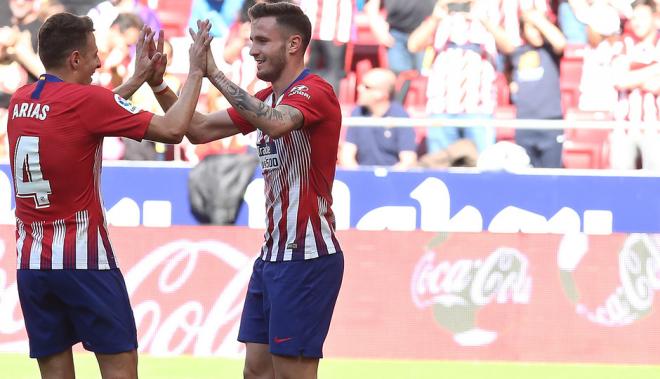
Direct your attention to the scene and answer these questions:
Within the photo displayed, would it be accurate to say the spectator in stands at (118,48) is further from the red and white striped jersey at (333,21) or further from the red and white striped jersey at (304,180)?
the red and white striped jersey at (304,180)

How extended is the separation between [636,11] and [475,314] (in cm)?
245

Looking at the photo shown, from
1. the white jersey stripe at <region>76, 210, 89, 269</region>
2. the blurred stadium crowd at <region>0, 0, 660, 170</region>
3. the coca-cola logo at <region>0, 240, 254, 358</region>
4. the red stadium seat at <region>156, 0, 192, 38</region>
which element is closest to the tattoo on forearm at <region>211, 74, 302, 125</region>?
the white jersey stripe at <region>76, 210, 89, 269</region>

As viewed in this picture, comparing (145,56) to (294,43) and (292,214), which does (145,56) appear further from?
(292,214)

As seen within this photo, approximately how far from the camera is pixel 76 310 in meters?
4.69

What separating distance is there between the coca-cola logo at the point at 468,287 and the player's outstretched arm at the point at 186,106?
11.1 feet

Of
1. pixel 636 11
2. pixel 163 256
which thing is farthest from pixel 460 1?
pixel 163 256

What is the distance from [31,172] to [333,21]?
388 cm

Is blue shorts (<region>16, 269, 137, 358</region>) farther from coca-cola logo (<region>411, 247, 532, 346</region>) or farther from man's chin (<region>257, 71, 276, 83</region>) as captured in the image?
coca-cola logo (<region>411, 247, 532, 346</region>)

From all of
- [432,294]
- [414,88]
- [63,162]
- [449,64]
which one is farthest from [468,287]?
[63,162]

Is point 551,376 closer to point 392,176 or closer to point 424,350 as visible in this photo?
point 424,350

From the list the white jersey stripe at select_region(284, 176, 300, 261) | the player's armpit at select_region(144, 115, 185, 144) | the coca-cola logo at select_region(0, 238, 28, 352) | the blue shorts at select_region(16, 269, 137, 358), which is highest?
the player's armpit at select_region(144, 115, 185, 144)

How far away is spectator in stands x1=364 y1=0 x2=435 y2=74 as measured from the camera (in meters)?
8.10

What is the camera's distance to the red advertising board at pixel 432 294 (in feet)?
25.3

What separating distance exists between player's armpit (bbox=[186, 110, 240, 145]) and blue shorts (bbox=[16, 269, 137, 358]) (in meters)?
0.81
